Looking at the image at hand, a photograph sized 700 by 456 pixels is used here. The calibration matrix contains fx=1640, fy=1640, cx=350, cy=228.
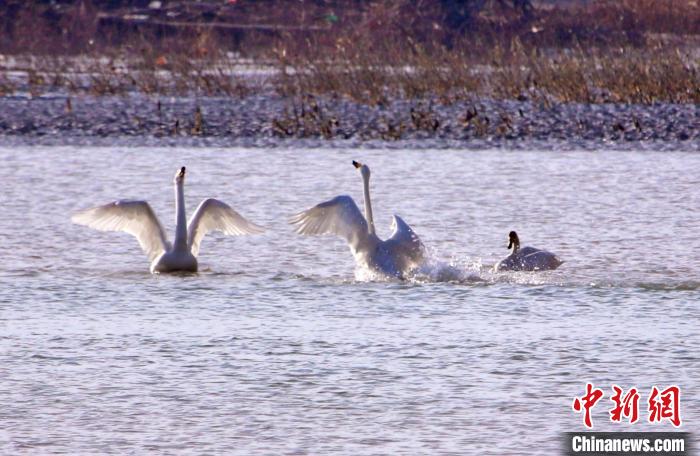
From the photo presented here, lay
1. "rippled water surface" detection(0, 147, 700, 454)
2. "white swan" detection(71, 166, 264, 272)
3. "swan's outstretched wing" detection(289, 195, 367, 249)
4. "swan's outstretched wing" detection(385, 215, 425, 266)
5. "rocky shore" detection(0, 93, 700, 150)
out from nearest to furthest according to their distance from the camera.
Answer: "rippled water surface" detection(0, 147, 700, 454) → "swan's outstretched wing" detection(385, 215, 425, 266) → "swan's outstretched wing" detection(289, 195, 367, 249) → "white swan" detection(71, 166, 264, 272) → "rocky shore" detection(0, 93, 700, 150)

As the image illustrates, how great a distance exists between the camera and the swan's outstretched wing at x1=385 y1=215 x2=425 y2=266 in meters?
10.9

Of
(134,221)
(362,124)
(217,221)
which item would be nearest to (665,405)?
(217,221)

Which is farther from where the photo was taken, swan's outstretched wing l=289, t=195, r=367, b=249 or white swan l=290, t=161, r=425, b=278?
swan's outstretched wing l=289, t=195, r=367, b=249

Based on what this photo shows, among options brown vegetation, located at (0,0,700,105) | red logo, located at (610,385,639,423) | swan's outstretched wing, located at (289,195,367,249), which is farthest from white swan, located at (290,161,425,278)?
brown vegetation, located at (0,0,700,105)

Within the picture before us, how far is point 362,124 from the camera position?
22.8m

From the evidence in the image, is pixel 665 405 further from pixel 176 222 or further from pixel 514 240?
pixel 176 222

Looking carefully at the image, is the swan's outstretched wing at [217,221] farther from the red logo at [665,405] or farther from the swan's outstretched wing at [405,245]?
the red logo at [665,405]

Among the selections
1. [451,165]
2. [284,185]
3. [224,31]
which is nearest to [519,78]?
[451,165]

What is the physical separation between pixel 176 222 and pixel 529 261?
2.50 metres

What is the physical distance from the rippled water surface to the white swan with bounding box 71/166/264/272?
6.9 inches

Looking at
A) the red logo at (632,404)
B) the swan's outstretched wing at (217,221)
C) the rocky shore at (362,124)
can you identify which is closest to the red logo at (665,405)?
the red logo at (632,404)

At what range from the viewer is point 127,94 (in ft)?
86.3

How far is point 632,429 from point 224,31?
32.8 m

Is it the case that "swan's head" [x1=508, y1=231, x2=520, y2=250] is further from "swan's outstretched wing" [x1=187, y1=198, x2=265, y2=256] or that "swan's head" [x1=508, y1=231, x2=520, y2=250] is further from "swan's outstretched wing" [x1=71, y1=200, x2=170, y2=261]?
"swan's outstretched wing" [x1=71, y1=200, x2=170, y2=261]
